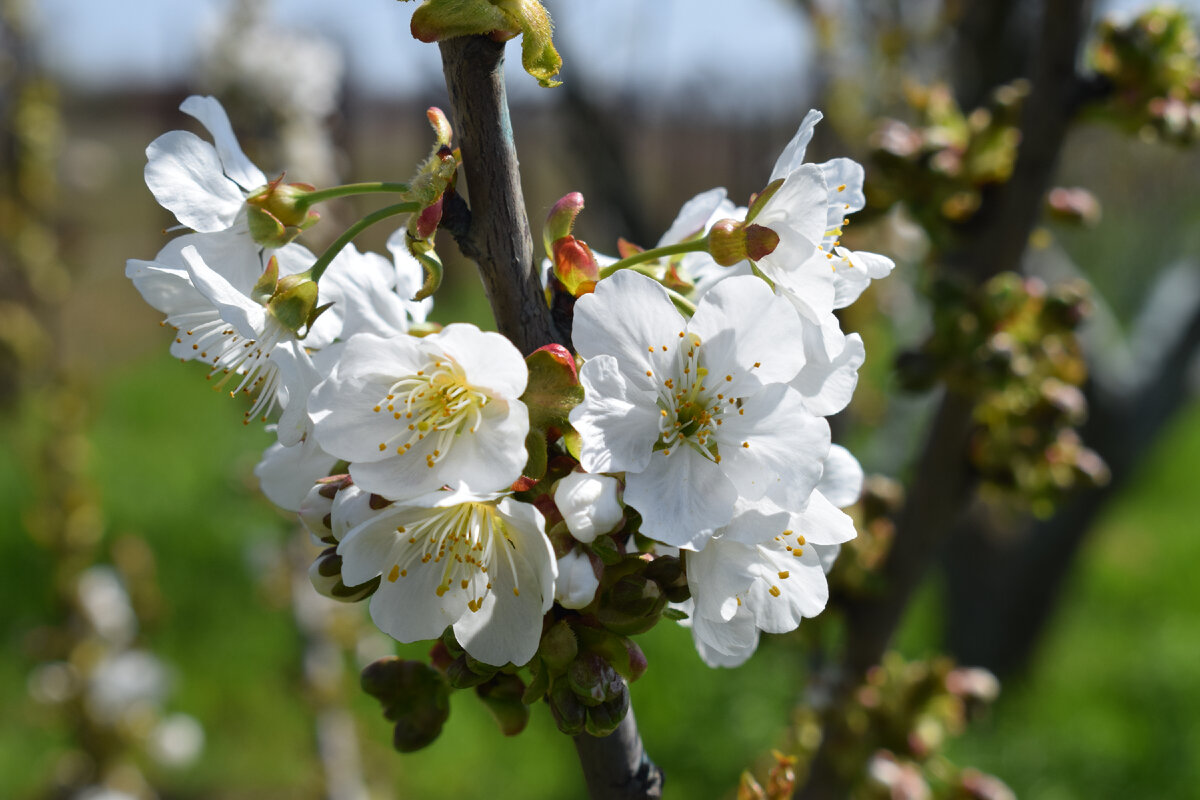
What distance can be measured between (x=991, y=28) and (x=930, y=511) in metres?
1.97

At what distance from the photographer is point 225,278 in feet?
2.62

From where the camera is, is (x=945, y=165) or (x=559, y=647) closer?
(x=559, y=647)

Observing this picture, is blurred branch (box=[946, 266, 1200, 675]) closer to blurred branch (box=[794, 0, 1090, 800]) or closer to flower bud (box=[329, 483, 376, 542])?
blurred branch (box=[794, 0, 1090, 800])

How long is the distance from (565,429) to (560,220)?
0.18 metres

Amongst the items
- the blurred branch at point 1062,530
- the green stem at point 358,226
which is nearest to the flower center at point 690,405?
the green stem at point 358,226

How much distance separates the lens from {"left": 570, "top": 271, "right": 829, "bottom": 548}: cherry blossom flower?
27.2 inches

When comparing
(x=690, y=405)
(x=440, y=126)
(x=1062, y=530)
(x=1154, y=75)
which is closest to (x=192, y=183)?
(x=440, y=126)

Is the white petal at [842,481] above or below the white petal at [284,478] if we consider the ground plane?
below

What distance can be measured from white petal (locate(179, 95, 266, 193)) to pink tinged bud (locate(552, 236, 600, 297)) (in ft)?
0.96

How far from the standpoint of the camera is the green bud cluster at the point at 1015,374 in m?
1.29

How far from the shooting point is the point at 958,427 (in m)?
1.46

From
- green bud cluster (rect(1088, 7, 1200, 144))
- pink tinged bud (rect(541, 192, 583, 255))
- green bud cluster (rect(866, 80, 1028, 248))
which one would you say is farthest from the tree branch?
green bud cluster (rect(1088, 7, 1200, 144))

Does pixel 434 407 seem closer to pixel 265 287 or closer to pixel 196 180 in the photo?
pixel 265 287

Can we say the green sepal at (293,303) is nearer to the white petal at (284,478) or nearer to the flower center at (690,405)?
the white petal at (284,478)
